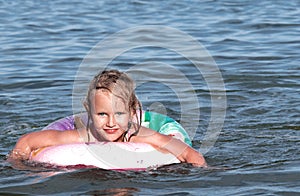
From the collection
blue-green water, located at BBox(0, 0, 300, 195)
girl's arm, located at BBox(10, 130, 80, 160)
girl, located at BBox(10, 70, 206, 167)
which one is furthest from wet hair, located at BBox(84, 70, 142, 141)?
blue-green water, located at BBox(0, 0, 300, 195)

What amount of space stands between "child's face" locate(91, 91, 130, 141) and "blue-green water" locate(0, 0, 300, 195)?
321 millimetres

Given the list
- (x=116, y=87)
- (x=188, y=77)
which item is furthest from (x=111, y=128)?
(x=188, y=77)

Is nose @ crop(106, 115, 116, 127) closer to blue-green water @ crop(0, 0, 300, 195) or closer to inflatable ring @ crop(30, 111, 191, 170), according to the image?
inflatable ring @ crop(30, 111, 191, 170)

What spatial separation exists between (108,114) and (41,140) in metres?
0.73

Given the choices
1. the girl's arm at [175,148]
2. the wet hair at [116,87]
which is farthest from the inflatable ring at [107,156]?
the wet hair at [116,87]

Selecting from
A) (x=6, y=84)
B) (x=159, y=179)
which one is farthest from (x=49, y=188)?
(x=6, y=84)

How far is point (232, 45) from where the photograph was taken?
1127 centimetres

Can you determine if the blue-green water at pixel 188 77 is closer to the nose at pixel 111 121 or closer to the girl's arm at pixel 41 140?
the girl's arm at pixel 41 140

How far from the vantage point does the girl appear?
5.06 metres

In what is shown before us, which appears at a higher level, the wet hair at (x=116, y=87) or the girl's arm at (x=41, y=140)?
the wet hair at (x=116, y=87)

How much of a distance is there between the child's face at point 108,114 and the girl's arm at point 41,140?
37 centimetres

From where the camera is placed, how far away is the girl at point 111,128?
506 cm

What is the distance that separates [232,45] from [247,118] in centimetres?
416

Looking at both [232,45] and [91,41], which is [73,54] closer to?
[91,41]
